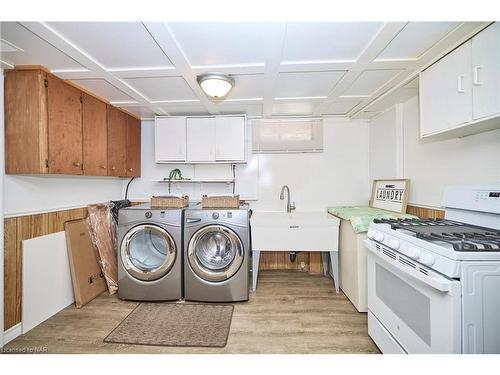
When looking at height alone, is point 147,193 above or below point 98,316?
above

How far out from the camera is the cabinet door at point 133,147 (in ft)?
9.71

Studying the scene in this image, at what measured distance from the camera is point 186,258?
2.31m

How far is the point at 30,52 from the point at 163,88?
0.93 metres

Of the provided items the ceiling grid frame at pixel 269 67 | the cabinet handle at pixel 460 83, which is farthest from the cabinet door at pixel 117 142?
the cabinet handle at pixel 460 83

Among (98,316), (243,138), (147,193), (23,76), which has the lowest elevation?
(98,316)

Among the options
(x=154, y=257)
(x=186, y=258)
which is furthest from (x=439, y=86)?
(x=154, y=257)

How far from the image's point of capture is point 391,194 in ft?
8.30

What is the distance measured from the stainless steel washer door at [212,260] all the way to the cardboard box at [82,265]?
1115 mm

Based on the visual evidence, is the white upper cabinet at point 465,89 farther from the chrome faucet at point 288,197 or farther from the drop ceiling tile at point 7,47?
the drop ceiling tile at point 7,47

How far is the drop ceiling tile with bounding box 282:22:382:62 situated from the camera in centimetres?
131

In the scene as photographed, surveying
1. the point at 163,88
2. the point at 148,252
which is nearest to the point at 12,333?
the point at 148,252

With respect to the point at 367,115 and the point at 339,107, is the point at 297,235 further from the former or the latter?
the point at 367,115
